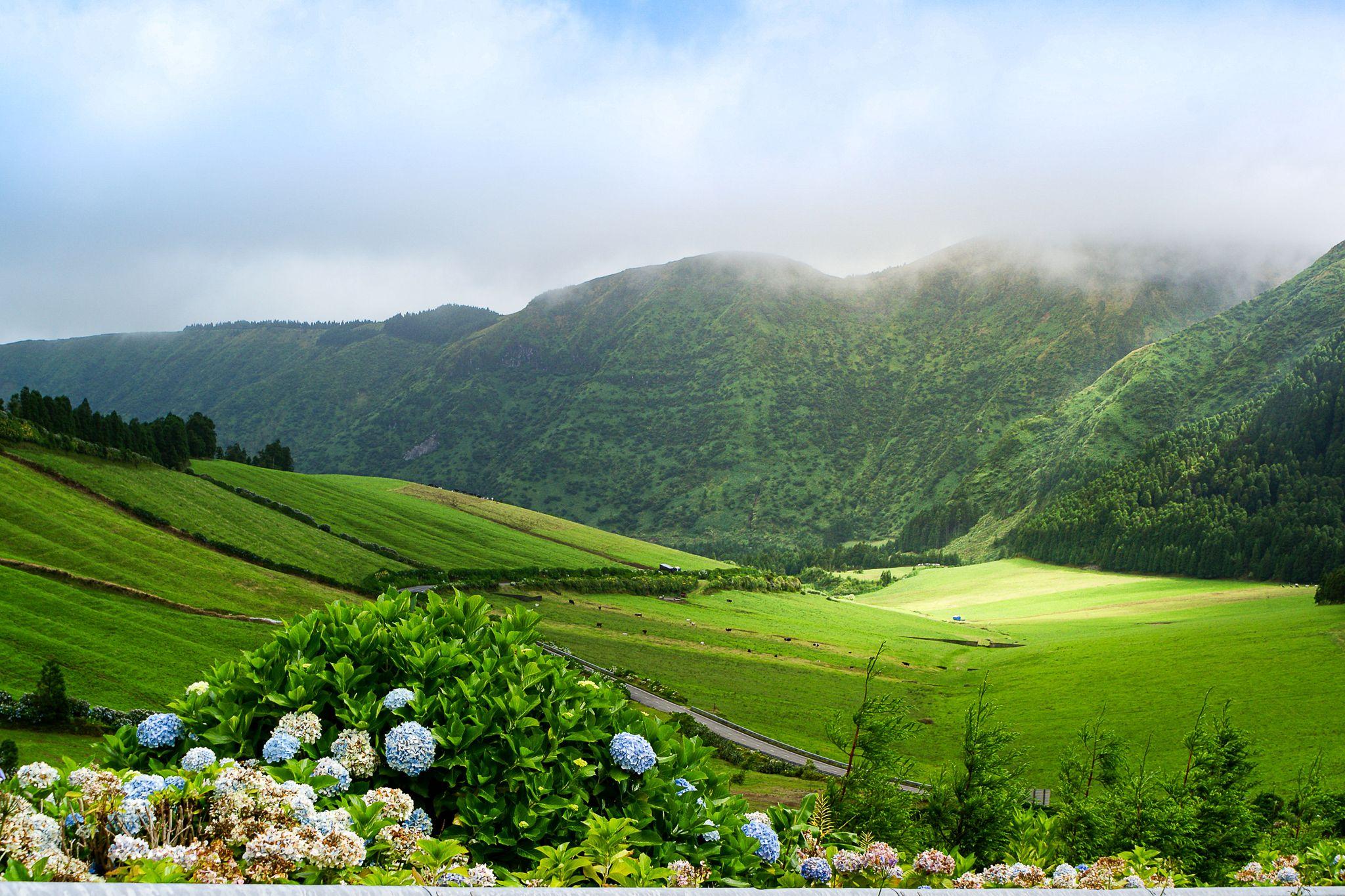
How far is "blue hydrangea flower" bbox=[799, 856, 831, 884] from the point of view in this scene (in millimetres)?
6168

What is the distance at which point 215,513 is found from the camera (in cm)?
9081

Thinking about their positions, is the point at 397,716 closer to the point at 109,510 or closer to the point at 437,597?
the point at 437,597

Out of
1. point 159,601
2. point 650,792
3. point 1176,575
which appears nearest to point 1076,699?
point 159,601

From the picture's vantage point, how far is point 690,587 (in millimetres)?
130000

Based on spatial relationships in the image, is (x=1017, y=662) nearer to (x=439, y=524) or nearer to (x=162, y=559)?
(x=439, y=524)

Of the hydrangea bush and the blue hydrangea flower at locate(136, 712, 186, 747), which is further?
the blue hydrangea flower at locate(136, 712, 186, 747)

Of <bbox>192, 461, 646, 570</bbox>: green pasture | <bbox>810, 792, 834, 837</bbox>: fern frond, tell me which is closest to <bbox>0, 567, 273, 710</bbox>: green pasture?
<bbox>810, 792, 834, 837</bbox>: fern frond

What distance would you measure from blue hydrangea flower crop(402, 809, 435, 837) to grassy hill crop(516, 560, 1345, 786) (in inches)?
2127

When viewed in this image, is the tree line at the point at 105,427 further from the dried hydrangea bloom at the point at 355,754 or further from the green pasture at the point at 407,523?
the dried hydrangea bloom at the point at 355,754

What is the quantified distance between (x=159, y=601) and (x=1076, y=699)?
8146cm

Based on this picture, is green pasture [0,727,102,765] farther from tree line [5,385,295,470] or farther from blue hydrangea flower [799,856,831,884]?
tree line [5,385,295,470]

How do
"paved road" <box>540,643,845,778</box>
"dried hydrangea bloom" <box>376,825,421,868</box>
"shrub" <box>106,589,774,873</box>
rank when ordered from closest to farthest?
"dried hydrangea bloom" <box>376,825,421,868</box>, "shrub" <box>106,589,774,873</box>, "paved road" <box>540,643,845,778</box>

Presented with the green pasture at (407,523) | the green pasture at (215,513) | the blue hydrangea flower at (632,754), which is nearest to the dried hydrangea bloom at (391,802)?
the blue hydrangea flower at (632,754)

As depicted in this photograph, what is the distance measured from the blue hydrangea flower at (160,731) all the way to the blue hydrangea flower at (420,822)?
6.91ft
